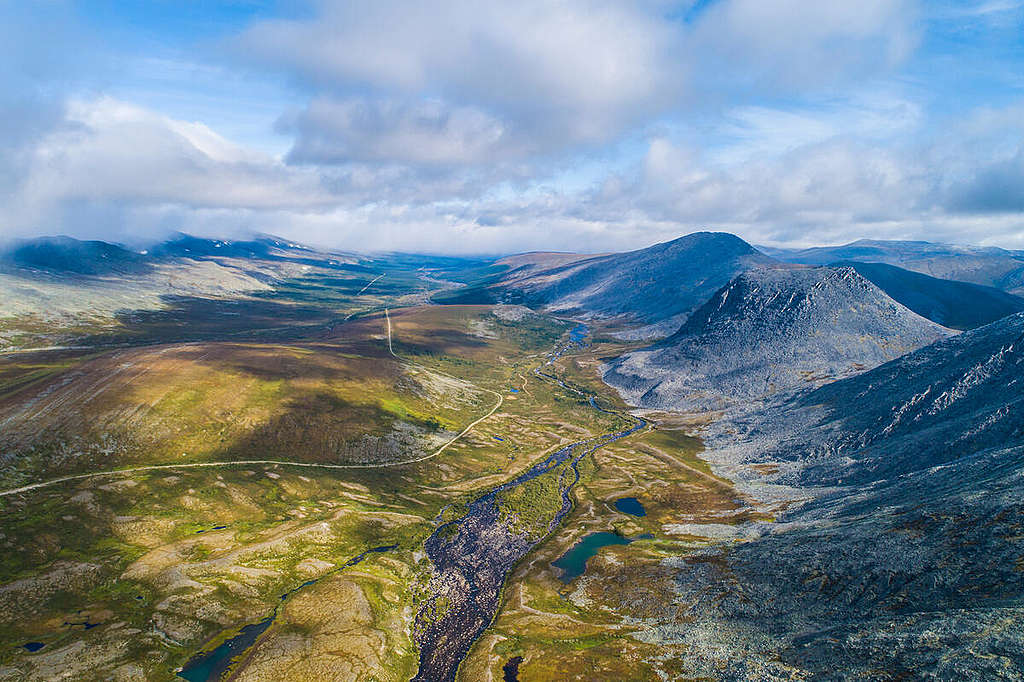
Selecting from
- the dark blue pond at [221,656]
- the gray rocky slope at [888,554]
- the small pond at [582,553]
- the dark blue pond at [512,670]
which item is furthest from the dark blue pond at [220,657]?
the gray rocky slope at [888,554]

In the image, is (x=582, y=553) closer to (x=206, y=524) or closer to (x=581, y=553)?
(x=581, y=553)

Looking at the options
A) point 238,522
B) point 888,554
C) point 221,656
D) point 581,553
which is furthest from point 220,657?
point 888,554

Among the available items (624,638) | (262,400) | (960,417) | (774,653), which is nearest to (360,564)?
(624,638)

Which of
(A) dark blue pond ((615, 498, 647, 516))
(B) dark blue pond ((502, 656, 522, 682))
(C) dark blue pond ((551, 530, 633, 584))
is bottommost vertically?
(B) dark blue pond ((502, 656, 522, 682))

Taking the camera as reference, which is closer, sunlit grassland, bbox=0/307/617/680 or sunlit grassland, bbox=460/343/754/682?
sunlit grassland, bbox=460/343/754/682

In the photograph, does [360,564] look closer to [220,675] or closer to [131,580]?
[220,675]

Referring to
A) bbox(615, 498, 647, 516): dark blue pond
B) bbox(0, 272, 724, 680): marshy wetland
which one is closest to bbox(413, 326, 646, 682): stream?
bbox(0, 272, 724, 680): marshy wetland

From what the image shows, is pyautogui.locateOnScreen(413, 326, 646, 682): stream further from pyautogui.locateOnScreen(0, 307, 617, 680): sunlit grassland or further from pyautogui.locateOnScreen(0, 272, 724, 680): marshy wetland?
pyautogui.locateOnScreen(0, 307, 617, 680): sunlit grassland

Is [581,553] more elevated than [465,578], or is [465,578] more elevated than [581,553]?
[581,553]

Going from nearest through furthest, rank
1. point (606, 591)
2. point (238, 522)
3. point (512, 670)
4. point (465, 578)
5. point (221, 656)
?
point (512, 670)
point (221, 656)
point (606, 591)
point (465, 578)
point (238, 522)
